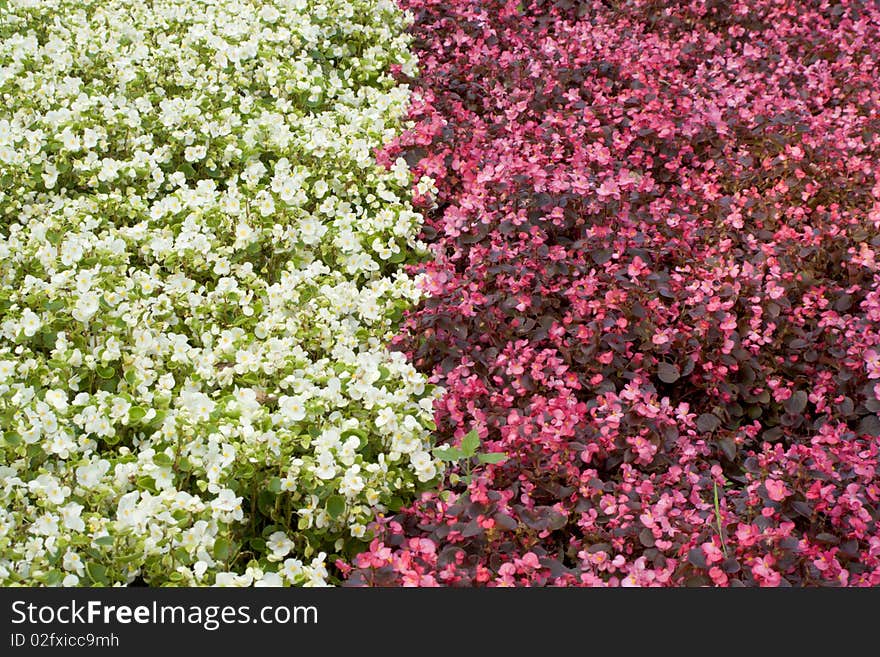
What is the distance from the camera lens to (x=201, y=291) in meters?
3.54

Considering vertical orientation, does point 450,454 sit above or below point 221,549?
above

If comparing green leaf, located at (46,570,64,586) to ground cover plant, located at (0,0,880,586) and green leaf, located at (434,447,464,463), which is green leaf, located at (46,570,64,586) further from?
green leaf, located at (434,447,464,463)

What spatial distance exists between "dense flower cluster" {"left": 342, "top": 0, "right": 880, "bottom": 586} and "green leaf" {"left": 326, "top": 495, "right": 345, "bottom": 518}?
0.14 meters

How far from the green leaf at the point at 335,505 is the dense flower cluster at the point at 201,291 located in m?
0.03

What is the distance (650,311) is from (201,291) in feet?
5.49

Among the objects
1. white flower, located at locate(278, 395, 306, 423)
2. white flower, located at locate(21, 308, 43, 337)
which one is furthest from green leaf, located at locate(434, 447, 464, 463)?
white flower, located at locate(21, 308, 43, 337)

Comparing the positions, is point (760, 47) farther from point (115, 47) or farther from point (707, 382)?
point (115, 47)

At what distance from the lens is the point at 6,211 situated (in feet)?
13.0

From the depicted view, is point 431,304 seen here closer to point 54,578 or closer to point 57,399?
point 57,399

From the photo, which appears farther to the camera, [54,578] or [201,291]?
[201,291]

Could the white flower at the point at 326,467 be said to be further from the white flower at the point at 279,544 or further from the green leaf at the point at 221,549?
the green leaf at the point at 221,549

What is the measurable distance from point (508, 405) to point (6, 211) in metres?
2.40

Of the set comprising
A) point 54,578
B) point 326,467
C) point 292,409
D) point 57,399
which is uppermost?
point 57,399

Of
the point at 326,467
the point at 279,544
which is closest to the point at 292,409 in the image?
the point at 326,467
